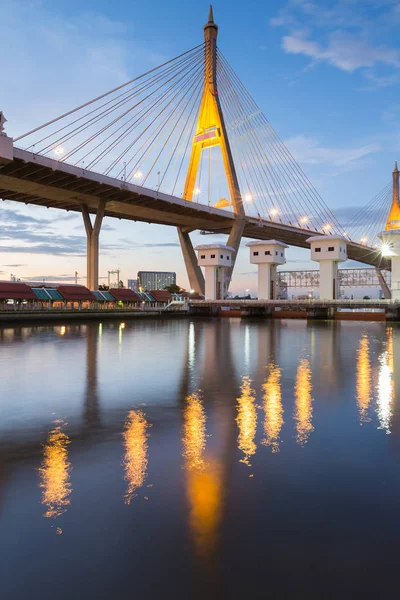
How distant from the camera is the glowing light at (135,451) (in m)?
5.73

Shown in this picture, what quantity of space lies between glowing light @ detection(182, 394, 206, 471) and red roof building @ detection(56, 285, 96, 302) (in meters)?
52.9

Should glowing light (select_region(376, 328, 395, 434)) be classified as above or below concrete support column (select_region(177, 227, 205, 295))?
below

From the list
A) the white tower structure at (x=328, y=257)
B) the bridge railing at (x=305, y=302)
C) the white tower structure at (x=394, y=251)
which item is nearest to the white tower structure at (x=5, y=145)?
the bridge railing at (x=305, y=302)

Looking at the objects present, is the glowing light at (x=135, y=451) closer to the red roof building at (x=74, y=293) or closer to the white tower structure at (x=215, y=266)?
the red roof building at (x=74, y=293)

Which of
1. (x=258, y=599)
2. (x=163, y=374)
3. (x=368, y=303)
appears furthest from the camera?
(x=368, y=303)

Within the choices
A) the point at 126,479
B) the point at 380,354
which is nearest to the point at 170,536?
the point at 126,479

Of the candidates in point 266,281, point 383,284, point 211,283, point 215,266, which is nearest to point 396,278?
point 266,281

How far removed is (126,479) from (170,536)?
1.59 m

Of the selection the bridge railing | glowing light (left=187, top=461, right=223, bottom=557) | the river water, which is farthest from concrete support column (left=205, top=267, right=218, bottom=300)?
glowing light (left=187, top=461, right=223, bottom=557)

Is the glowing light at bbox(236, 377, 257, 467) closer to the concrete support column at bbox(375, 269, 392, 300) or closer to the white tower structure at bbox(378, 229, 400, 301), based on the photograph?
the white tower structure at bbox(378, 229, 400, 301)

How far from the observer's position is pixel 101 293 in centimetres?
6712

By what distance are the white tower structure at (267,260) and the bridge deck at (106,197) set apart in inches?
305

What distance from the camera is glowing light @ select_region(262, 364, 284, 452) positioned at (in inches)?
302

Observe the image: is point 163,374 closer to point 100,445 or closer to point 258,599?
point 100,445
